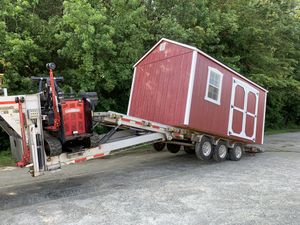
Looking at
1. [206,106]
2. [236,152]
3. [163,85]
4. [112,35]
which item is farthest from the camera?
[112,35]

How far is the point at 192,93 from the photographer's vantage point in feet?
33.0

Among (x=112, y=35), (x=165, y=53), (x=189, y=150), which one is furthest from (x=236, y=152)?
(x=112, y=35)

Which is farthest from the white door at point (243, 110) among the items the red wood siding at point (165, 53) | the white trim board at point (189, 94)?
the red wood siding at point (165, 53)

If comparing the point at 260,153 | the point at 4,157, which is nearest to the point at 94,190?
the point at 4,157

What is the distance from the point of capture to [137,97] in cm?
1222

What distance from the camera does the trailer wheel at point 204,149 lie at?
1079 centimetres

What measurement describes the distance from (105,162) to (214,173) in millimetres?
3938

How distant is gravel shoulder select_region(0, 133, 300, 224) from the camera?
6098mm

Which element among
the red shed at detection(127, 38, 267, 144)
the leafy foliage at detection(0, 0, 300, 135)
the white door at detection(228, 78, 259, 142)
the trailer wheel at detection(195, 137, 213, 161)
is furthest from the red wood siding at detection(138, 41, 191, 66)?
the trailer wheel at detection(195, 137, 213, 161)

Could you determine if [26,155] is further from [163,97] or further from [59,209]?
[163,97]

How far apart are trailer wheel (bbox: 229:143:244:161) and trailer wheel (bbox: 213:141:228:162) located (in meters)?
0.28

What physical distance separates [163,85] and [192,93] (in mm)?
1271

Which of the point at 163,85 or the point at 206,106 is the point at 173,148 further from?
the point at 163,85

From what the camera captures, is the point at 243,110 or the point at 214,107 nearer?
the point at 214,107
